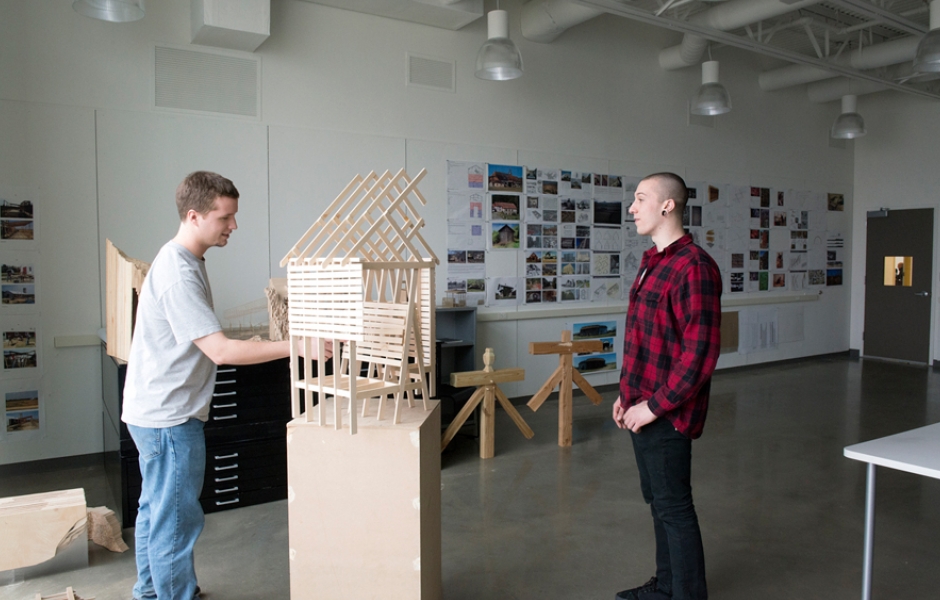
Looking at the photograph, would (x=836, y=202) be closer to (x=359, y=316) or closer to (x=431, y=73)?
(x=431, y=73)

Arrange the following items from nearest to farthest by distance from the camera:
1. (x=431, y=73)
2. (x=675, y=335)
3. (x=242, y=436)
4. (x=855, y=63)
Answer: (x=675, y=335)
(x=242, y=436)
(x=431, y=73)
(x=855, y=63)

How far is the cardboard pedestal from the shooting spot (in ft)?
6.79

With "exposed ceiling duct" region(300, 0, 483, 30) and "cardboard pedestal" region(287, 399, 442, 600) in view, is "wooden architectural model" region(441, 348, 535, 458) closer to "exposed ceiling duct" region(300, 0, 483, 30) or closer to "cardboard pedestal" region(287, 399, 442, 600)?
"cardboard pedestal" region(287, 399, 442, 600)

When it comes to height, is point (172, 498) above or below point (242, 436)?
above

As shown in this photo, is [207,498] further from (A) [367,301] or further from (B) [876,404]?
(B) [876,404]

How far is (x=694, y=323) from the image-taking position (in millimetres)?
2203

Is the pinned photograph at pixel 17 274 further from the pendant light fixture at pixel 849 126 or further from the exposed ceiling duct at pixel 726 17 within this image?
the pendant light fixture at pixel 849 126

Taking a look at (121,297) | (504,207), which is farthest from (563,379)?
(121,297)

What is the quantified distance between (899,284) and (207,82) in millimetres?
8769

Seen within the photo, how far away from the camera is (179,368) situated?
2170 millimetres

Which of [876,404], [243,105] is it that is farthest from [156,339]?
[876,404]

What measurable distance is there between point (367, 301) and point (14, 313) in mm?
3177

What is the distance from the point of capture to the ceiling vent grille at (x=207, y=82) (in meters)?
4.50

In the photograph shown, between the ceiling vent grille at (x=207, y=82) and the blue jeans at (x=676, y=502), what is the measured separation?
150 inches
